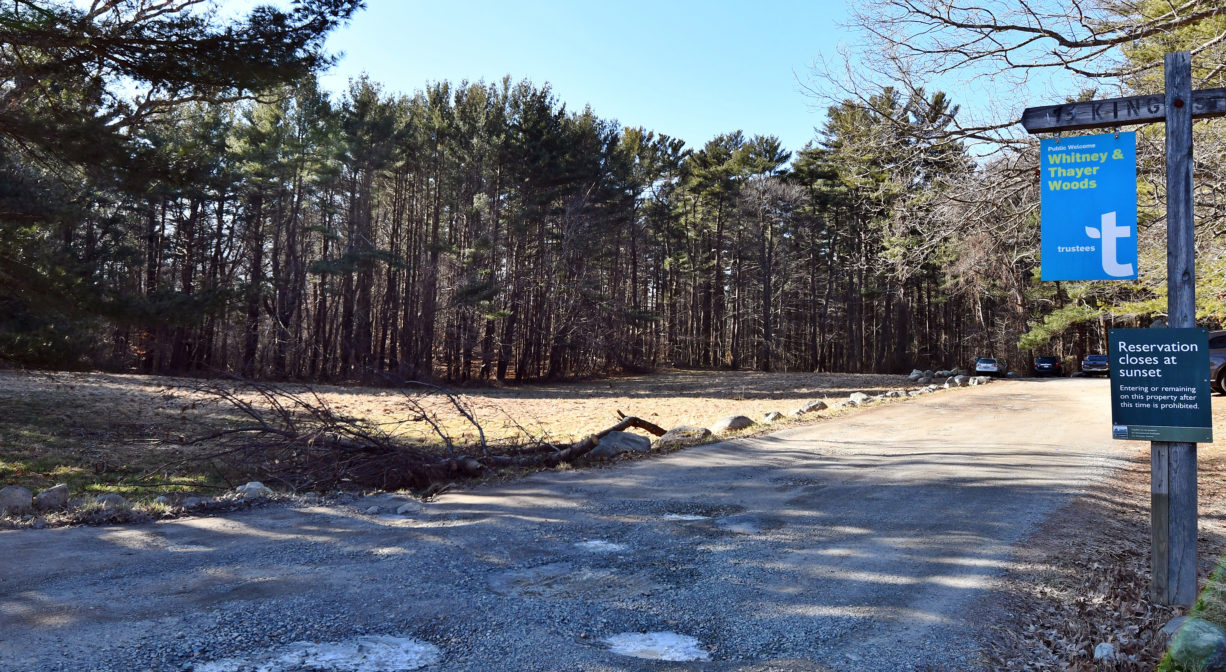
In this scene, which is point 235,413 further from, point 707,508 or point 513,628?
point 513,628

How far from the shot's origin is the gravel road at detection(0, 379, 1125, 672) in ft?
11.1

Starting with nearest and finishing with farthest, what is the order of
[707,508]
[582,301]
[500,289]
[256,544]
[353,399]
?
1. [256,544]
2. [707,508]
3. [353,399]
4. [500,289]
5. [582,301]

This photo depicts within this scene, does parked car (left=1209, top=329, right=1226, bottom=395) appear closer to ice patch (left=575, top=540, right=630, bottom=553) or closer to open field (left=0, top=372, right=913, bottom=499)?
open field (left=0, top=372, right=913, bottom=499)

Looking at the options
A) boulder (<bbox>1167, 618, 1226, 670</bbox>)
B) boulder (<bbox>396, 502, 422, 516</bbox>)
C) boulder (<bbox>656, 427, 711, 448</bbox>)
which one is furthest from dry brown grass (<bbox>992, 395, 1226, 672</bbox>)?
boulder (<bbox>656, 427, 711, 448</bbox>)

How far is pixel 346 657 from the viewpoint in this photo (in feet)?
10.8

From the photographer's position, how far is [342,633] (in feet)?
11.7

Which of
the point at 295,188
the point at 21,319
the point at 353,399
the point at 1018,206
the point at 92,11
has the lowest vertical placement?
the point at 353,399

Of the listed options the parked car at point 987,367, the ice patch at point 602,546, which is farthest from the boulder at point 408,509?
the parked car at point 987,367

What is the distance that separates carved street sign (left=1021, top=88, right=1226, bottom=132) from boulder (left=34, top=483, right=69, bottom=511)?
8.68 metres

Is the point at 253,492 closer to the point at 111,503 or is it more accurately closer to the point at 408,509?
the point at 111,503

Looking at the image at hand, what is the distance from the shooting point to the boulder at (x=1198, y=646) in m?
3.37

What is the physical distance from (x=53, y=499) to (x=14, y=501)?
37cm

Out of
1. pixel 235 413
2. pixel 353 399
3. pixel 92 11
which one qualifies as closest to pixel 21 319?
pixel 92 11

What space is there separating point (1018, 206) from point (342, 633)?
9.06 metres
